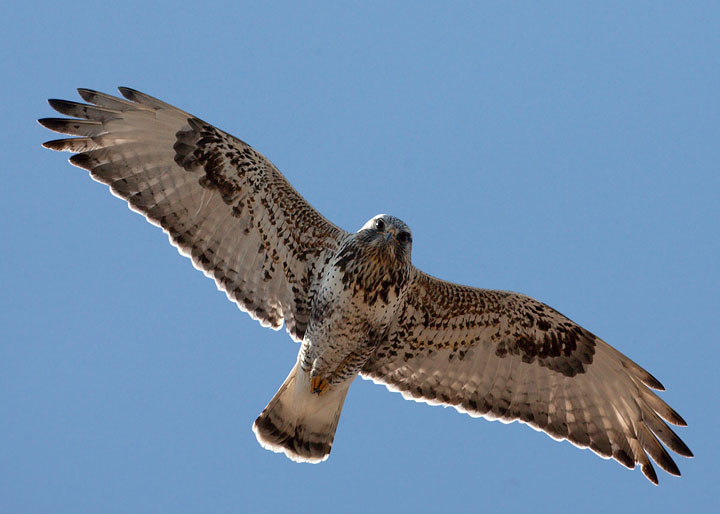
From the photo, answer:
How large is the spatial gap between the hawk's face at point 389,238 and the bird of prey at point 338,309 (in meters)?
0.01

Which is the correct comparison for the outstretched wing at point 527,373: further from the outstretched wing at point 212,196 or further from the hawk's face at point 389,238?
the outstretched wing at point 212,196

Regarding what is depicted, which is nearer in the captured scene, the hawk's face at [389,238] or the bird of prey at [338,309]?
the hawk's face at [389,238]

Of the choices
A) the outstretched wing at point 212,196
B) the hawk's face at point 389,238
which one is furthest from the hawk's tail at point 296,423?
the hawk's face at point 389,238

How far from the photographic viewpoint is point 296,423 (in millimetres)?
9031

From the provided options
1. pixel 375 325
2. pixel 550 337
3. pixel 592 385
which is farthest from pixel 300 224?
pixel 592 385

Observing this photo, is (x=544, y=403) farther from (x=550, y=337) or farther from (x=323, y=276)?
(x=323, y=276)

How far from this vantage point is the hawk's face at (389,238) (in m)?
8.33

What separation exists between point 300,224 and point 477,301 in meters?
1.75

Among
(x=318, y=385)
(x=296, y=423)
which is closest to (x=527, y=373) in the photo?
(x=318, y=385)

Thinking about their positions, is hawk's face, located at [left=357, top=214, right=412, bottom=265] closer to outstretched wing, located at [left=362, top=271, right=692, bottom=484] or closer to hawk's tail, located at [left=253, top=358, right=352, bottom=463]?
outstretched wing, located at [left=362, top=271, right=692, bottom=484]

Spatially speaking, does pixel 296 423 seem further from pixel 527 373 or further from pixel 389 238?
pixel 527 373

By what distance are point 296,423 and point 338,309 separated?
4.19 feet

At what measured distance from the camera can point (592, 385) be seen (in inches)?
369

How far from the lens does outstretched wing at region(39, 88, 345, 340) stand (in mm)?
8758
